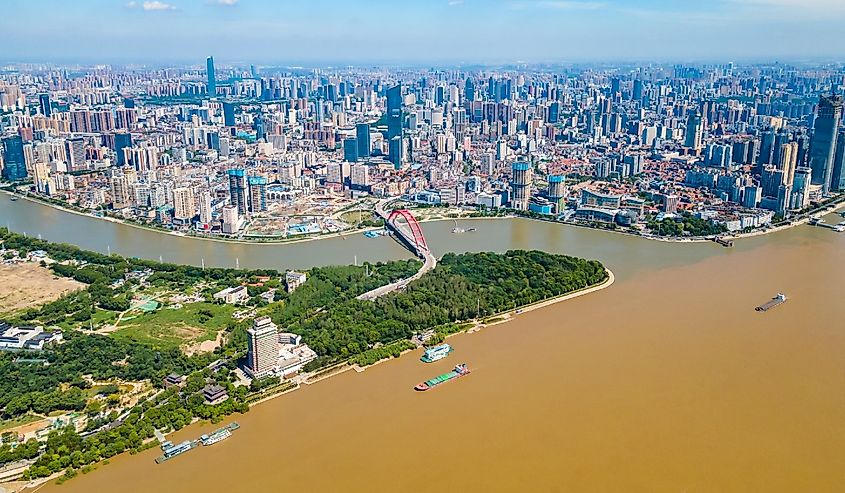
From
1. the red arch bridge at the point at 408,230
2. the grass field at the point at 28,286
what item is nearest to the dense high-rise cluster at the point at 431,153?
the red arch bridge at the point at 408,230

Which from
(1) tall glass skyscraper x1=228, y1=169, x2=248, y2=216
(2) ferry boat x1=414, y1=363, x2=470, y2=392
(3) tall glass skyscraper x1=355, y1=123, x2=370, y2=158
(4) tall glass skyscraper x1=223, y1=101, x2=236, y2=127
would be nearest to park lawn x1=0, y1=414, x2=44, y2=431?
(2) ferry boat x1=414, y1=363, x2=470, y2=392

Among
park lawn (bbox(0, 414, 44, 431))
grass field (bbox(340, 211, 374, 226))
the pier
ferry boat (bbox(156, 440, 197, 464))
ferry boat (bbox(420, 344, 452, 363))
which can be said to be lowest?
park lawn (bbox(0, 414, 44, 431))

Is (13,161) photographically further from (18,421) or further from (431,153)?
(18,421)

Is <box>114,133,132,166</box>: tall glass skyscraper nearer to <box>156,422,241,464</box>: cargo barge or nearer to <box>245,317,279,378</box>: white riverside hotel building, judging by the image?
<box>245,317,279,378</box>: white riverside hotel building

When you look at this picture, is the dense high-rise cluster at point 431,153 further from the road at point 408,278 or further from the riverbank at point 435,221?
the road at point 408,278

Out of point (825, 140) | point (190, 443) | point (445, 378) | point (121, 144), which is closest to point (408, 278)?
point (445, 378)

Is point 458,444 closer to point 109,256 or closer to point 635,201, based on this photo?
point 109,256

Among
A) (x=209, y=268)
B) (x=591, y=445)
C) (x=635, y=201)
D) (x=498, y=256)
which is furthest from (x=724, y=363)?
(x=635, y=201)
